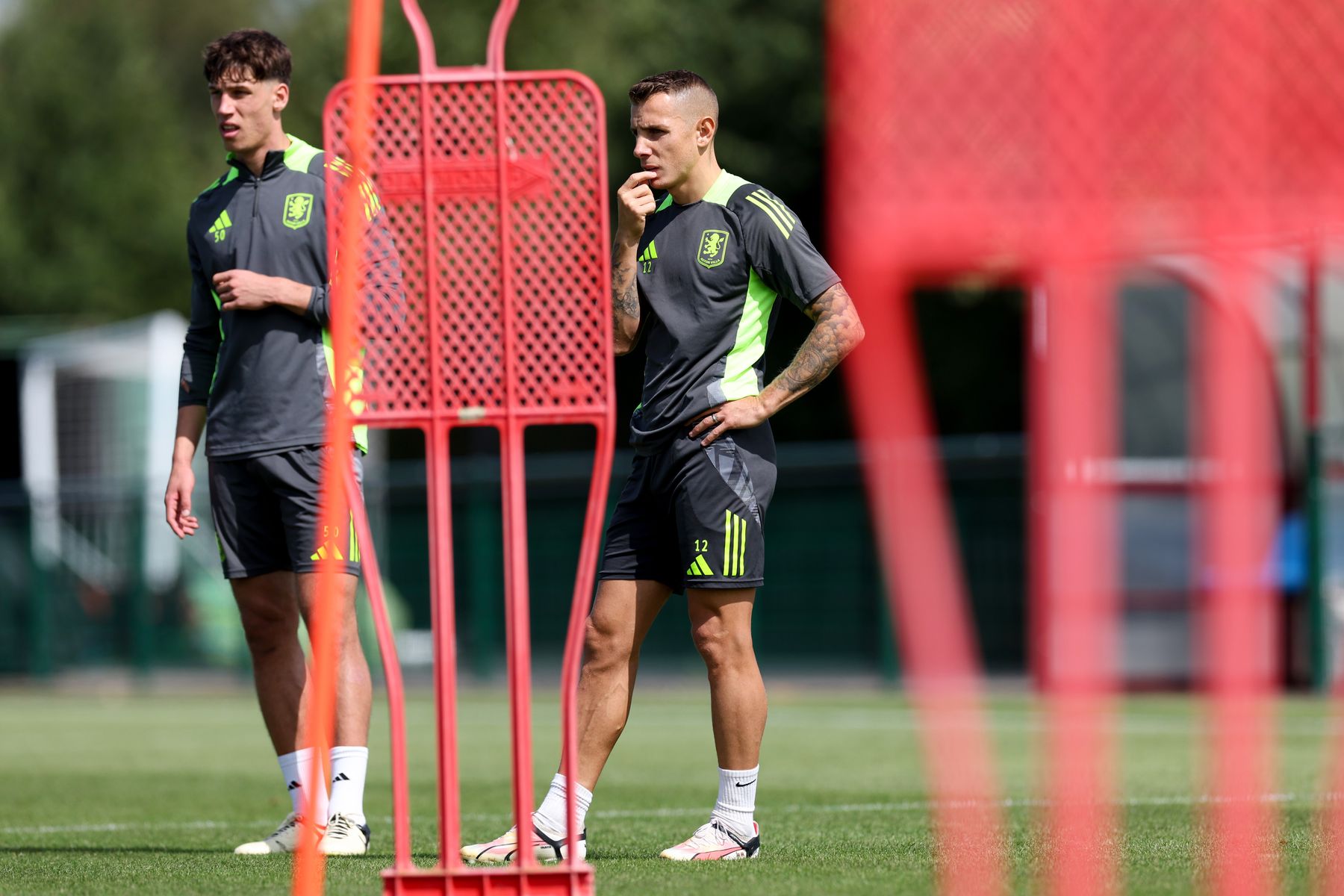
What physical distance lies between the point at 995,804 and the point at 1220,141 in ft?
16.0

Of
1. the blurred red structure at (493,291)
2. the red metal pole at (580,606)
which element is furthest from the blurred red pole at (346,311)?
the red metal pole at (580,606)

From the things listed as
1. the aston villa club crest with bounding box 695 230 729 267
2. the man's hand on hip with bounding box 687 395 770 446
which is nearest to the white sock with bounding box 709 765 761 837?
the man's hand on hip with bounding box 687 395 770 446

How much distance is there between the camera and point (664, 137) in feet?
17.6

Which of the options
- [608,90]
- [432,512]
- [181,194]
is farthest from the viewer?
[181,194]

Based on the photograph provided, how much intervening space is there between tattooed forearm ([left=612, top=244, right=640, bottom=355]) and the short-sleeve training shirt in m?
0.04

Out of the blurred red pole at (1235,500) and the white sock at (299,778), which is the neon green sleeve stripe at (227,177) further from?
the blurred red pole at (1235,500)

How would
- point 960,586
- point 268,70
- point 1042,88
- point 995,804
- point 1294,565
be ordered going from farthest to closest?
point 960,586
point 1294,565
point 995,804
point 268,70
point 1042,88

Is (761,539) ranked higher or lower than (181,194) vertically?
lower

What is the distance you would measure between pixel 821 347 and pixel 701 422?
377mm

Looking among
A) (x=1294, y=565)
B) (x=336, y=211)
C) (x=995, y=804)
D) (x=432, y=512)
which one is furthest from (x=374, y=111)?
(x=1294, y=565)

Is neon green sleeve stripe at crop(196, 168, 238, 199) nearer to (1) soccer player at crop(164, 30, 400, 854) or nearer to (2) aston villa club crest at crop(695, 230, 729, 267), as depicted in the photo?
(1) soccer player at crop(164, 30, 400, 854)

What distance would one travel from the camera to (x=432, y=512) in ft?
13.1

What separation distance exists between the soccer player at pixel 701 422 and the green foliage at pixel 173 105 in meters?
21.6

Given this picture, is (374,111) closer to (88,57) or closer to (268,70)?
(268,70)
